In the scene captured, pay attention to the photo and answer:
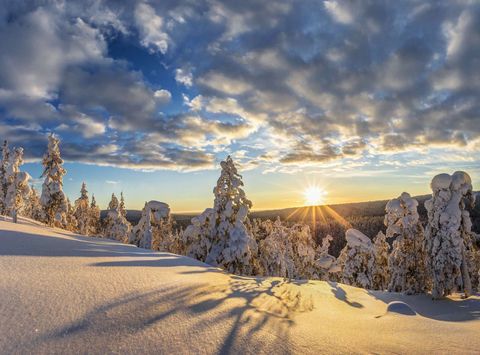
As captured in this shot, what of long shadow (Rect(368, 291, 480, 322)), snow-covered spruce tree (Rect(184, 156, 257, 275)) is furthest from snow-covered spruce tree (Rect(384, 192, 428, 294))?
snow-covered spruce tree (Rect(184, 156, 257, 275))

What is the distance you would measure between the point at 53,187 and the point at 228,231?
837 inches

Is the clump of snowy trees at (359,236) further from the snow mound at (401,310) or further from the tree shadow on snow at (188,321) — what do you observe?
the tree shadow on snow at (188,321)

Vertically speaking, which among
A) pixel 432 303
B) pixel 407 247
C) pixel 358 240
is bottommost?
pixel 432 303

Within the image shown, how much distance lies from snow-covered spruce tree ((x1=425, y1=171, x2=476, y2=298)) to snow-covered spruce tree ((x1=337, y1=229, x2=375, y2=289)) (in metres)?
11.5

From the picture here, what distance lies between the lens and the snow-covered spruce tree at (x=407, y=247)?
20125mm

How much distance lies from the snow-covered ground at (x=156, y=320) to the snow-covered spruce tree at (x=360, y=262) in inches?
932

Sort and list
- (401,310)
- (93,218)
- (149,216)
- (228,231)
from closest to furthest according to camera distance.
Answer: (401,310) → (228,231) → (149,216) → (93,218)

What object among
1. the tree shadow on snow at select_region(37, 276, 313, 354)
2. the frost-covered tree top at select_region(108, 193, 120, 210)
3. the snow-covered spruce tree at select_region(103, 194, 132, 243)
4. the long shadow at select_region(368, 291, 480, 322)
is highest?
the frost-covered tree top at select_region(108, 193, 120, 210)

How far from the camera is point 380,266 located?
31.5 meters

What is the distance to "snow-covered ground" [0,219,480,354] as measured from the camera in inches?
134

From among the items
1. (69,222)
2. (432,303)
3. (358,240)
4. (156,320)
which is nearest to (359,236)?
(358,240)

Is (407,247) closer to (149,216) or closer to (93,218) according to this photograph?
(149,216)

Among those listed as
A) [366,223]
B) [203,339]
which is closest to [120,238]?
[203,339]

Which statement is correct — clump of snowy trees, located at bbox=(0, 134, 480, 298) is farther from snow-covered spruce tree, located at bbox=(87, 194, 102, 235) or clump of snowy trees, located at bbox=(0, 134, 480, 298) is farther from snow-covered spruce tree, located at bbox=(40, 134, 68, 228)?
snow-covered spruce tree, located at bbox=(87, 194, 102, 235)
